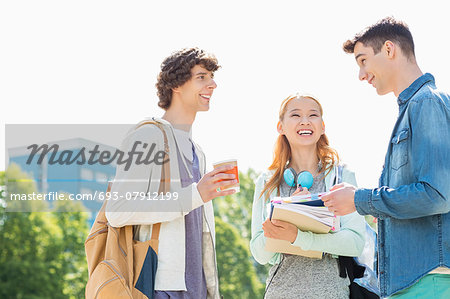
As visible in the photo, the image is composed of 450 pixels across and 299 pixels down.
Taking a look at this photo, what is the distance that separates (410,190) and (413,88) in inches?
27.9

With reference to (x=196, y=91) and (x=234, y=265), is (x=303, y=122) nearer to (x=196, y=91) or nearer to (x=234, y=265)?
(x=196, y=91)

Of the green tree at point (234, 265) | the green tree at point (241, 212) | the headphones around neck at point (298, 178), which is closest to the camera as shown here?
the headphones around neck at point (298, 178)

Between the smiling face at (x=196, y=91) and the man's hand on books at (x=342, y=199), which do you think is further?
the smiling face at (x=196, y=91)

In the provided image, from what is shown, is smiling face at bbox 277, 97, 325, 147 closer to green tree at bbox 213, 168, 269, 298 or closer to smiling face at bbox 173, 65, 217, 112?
smiling face at bbox 173, 65, 217, 112

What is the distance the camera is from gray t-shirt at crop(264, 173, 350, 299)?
162 inches

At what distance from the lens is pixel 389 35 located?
3.60 metres

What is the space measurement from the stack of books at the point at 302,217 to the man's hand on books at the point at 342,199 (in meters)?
0.23

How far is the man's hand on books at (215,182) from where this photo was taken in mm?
3893

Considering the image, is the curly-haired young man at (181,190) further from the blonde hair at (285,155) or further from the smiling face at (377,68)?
the smiling face at (377,68)

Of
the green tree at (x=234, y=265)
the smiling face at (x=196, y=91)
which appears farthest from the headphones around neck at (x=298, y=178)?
the green tree at (x=234, y=265)

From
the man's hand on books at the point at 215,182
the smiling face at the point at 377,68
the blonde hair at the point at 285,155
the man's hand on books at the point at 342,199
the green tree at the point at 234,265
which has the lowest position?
the green tree at the point at 234,265

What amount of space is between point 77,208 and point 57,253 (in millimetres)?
4573

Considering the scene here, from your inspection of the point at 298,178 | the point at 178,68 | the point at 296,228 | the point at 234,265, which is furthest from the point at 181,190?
the point at 234,265

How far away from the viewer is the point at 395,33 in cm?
359
